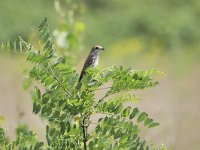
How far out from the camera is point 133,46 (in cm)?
1930

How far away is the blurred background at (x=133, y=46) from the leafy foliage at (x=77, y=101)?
109 inches

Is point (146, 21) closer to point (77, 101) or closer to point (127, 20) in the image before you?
point (127, 20)

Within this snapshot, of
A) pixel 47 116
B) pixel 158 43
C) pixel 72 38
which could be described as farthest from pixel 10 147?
pixel 158 43

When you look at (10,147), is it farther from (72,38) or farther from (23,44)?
(72,38)

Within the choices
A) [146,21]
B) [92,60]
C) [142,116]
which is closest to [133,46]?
[146,21]

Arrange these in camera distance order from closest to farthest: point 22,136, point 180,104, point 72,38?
point 22,136 < point 72,38 < point 180,104

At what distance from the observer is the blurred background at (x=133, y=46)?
934 cm

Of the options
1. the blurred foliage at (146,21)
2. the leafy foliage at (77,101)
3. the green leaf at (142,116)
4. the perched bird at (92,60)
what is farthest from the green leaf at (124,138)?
the blurred foliage at (146,21)

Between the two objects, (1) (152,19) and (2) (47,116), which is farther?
(1) (152,19)

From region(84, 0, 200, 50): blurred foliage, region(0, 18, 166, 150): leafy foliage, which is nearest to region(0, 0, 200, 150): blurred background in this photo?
region(84, 0, 200, 50): blurred foliage

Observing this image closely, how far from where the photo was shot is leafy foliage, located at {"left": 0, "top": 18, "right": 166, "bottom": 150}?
388 centimetres

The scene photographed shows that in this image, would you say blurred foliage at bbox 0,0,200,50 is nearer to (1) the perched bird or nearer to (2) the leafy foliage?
(1) the perched bird

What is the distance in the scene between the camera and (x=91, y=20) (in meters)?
22.0

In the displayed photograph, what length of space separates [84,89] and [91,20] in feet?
59.2
